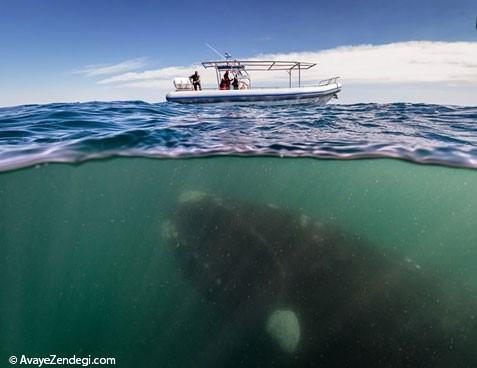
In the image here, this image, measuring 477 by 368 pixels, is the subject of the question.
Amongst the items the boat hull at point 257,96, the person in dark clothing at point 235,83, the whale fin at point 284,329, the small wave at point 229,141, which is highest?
the person in dark clothing at point 235,83

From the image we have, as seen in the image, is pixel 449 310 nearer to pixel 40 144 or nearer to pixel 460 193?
pixel 460 193

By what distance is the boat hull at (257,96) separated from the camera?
74.8 feet

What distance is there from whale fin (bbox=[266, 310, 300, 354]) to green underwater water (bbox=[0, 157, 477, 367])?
45.2 inches

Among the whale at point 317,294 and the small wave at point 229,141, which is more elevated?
the small wave at point 229,141

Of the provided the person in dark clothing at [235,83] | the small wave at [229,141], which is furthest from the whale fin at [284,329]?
the person in dark clothing at [235,83]

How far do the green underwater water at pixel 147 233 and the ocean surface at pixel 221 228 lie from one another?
53mm

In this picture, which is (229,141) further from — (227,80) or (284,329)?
(227,80)

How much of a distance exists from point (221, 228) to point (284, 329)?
2736mm

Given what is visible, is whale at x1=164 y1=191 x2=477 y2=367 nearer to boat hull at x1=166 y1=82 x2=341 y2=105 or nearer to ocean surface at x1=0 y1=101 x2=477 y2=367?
ocean surface at x1=0 y1=101 x2=477 y2=367

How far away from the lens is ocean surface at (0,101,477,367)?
257 inches

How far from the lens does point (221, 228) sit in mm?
7844

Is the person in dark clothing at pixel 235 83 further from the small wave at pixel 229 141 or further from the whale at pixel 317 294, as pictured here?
the whale at pixel 317 294

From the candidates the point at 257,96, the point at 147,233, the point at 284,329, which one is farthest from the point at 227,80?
the point at 284,329

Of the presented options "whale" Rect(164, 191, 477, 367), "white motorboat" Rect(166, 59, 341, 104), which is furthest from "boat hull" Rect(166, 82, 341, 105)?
"whale" Rect(164, 191, 477, 367)
